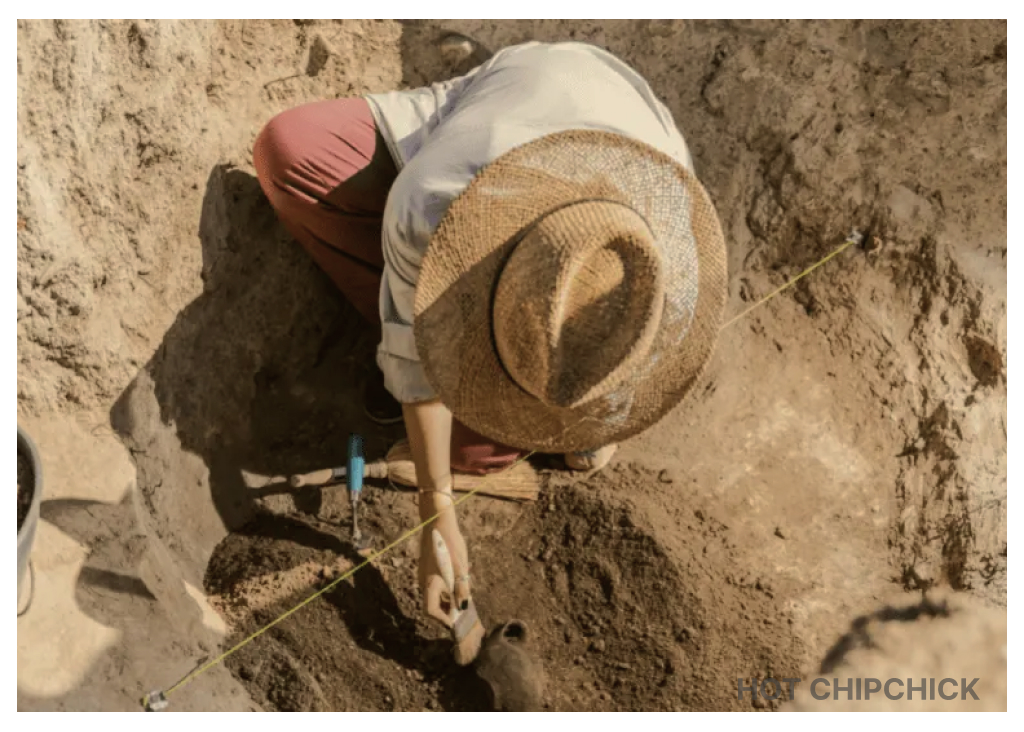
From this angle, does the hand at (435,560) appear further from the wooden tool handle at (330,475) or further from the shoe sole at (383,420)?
the shoe sole at (383,420)

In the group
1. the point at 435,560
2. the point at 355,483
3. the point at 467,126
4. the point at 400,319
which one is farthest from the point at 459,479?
the point at 467,126

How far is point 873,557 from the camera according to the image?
261 cm

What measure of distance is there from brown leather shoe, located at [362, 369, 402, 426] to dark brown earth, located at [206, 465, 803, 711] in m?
0.28

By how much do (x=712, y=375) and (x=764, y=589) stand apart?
0.67 m

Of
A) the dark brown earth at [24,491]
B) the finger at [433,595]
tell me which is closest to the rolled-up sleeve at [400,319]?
the finger at [433,595]

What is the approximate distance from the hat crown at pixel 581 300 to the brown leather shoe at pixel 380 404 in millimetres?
1192

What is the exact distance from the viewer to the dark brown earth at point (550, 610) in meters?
2.37

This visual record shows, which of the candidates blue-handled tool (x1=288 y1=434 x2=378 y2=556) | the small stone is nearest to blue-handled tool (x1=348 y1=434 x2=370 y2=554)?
blue-handled tool (x1=288 y1=434 x2=378 y2=556)

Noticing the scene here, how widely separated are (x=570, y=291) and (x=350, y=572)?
1.19m

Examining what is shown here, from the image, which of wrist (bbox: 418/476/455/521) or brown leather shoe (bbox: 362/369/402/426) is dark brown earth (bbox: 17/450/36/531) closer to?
wrist (bbox: 418/476/455/521)

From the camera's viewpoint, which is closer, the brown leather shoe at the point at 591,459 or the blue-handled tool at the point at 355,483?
the blue-handled tool at the point at 355,483

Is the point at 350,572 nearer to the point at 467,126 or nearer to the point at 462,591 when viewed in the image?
the point at 462,591

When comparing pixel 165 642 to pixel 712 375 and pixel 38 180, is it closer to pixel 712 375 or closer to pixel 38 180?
pixel 38 180
